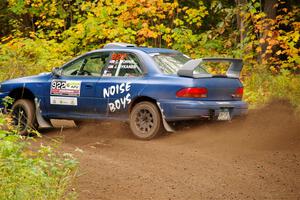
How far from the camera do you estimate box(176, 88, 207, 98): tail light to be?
10969 millimetres

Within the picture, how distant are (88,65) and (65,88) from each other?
0.58m

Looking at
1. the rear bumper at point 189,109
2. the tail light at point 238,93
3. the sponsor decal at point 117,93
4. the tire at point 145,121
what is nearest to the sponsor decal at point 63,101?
the sponsor decal at point 117,93

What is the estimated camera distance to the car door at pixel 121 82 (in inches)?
453

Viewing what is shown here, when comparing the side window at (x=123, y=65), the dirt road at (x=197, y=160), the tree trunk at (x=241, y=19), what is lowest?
the dirt road at (x=197, y=160)

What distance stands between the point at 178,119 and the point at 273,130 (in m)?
1.71

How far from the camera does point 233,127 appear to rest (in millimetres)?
11680

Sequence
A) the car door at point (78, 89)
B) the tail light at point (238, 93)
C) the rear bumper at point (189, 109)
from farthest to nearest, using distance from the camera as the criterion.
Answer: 1. the car door at point (78, 89)
2. the tail light at point (238, 93)
3. the rear bumper at point (189, 109)

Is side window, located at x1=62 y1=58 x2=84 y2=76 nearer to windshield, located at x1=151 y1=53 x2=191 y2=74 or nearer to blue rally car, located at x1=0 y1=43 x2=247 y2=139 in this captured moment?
blue rally car, located at x1=0 y1=43 x2=247 y2=139

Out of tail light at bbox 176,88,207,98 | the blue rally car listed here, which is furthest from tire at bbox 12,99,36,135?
tail light at bbox 176,88,207,98

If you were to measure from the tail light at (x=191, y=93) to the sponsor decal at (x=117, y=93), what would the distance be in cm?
96

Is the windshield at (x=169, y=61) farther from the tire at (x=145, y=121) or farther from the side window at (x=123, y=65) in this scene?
the tire at (x=145, y=121)

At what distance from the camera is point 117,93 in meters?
11.6

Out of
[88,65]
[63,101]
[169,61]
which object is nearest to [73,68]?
[88,65]

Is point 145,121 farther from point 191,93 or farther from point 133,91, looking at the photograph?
point 191,93
